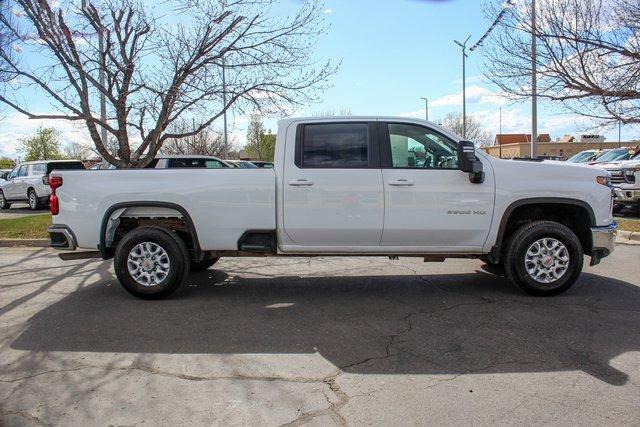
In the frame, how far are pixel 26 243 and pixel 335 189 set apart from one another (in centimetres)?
781

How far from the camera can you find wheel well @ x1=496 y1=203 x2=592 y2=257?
234 inches

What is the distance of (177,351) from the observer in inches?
175

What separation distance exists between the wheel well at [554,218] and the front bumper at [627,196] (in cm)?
849

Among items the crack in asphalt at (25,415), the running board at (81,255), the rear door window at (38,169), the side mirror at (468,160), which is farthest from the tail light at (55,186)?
the rear door window at (38,169)

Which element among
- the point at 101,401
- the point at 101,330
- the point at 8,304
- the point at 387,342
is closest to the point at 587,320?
the point at 387,342

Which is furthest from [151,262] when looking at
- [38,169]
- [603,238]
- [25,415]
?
[38,169]

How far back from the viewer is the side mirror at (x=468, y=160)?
18.2 feet

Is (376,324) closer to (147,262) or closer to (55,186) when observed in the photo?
(147,262)

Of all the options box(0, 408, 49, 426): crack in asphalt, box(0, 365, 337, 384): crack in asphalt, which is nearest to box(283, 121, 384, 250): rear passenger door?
box(0, 365, 337, 384): crack in asphalt

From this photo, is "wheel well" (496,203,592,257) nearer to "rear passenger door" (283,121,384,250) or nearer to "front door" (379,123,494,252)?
"front door" (379,123,494,252)

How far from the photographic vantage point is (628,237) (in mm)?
10344

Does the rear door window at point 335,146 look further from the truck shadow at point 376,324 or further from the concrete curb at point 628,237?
the concrete curb at point 628,237

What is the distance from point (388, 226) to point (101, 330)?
3077mm

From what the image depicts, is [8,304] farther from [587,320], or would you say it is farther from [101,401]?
[587,320]
